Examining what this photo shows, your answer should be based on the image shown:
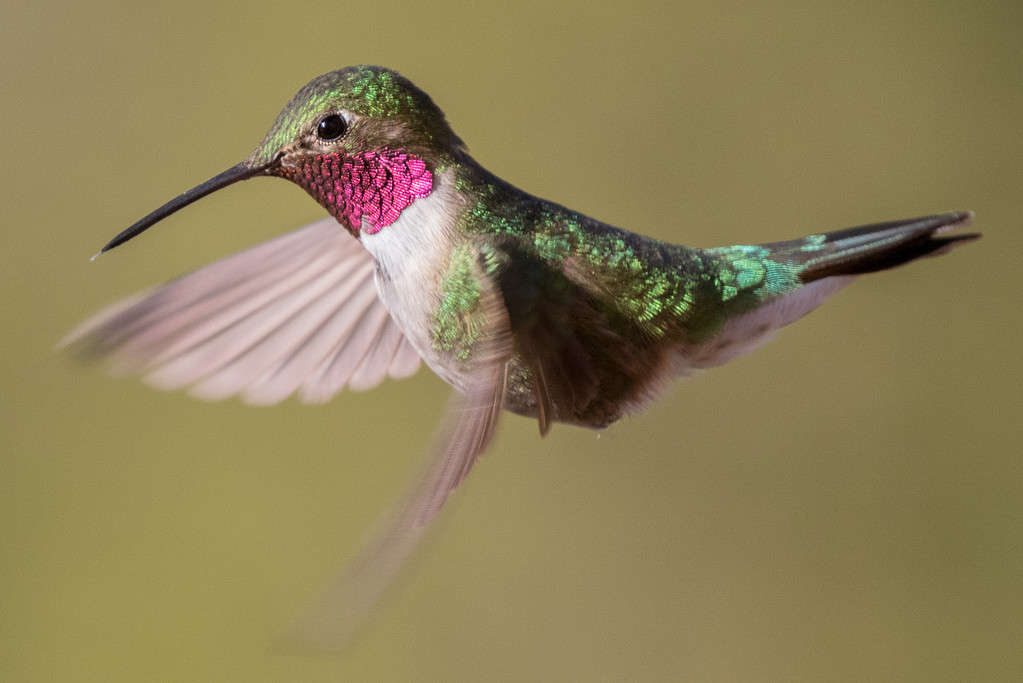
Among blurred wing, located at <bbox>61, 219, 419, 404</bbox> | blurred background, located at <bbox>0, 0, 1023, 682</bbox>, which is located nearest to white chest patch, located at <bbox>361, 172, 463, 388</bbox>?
blurred wing, located at <bbox>61, 219, 419, 404</bbox>

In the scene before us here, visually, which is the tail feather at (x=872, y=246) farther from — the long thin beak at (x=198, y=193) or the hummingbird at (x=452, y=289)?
the long thin beak at (x=198, y=193)

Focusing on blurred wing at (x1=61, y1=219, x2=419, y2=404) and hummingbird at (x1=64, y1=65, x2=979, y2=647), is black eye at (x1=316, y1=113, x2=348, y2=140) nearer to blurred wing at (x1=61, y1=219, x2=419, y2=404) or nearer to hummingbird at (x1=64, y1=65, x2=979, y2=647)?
hummingbird at (x1=64, y1=65, x2=979, y2=647)

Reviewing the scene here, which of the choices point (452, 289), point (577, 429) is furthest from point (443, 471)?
point (577, 429)

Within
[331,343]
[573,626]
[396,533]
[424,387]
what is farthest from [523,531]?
[396,533]

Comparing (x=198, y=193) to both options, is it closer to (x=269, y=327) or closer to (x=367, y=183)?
(x=367, y=183)

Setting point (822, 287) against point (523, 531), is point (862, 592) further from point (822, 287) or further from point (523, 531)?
point (822, 287)

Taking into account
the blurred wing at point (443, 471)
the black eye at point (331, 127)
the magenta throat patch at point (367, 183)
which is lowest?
the blurred wing at point (443, 471)

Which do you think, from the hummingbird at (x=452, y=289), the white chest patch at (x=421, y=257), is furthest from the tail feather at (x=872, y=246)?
the white chest patch at (x=421, y=257)
